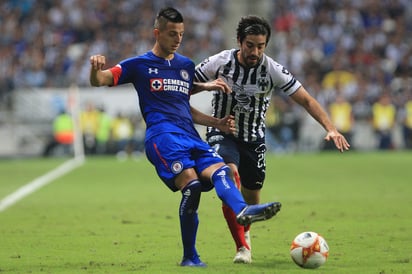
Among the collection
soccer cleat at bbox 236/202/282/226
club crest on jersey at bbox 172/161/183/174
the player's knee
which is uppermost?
club crest on jersey at bbox 172/161/183/174

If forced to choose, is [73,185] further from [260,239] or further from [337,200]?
[260,239]

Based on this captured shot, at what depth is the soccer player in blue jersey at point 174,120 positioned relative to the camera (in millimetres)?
8305

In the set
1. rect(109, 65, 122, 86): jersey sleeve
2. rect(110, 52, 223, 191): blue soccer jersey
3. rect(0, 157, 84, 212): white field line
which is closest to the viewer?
rect(110, 52, 223, 191): blue soccer jersey

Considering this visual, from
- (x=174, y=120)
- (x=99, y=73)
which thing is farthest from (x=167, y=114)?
(x=99, y=73)

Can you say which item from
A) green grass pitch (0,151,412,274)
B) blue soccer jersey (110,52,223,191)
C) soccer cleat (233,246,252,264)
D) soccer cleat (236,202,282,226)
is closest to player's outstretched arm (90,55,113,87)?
blue soccer jersey (110,52,223,191)

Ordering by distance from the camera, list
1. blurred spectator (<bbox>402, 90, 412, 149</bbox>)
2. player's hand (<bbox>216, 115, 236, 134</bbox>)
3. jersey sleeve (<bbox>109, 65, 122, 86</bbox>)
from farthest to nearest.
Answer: blurred spectator (<bbox>402, 90, 412, 149</bbox>) < player's hand (<bbox>216, 115, 236, 134</bbox>) < jersey sleeve (<bbox>109, 65, 122, 86</bbox>)

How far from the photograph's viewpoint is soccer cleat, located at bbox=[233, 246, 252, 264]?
8719mm

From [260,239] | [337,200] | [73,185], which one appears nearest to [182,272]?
[260,239]

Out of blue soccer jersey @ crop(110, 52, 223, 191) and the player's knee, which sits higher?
blue soccer jersey @ crop(110, 52, 223, 191)

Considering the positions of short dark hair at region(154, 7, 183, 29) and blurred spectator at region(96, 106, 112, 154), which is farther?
blurred spectator at region(96, 106, 112, 154)

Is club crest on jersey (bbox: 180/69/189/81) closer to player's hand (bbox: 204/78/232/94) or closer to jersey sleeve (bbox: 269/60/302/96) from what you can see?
player's hand (bbox: 204/78/232/94)

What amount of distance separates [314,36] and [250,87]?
2837 cm

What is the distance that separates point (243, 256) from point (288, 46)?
28236mm

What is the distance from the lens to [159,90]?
8.57 meters
